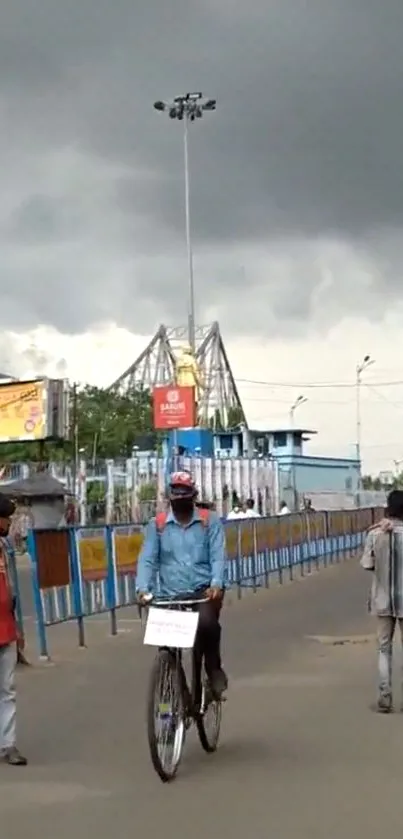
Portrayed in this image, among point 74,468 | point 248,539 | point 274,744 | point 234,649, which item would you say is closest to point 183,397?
point 74,468

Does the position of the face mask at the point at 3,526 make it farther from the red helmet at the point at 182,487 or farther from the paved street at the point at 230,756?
the paved street at the point at 230,756

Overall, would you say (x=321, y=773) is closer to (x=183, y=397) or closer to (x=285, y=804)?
(x=285, y=804)

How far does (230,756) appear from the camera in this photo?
8469 mm

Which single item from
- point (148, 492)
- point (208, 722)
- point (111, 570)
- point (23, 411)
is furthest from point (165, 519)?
point (148, 492)

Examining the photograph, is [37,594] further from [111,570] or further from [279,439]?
[279,439]

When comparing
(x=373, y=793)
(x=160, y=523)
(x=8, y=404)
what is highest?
(x=8, y=404)

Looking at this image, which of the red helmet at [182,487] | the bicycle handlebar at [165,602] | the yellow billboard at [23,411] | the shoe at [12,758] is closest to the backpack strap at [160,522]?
the red helmet at [182,487]

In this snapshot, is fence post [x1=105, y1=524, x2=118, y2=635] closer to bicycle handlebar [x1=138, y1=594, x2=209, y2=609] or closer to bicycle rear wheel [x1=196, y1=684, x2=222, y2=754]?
bicycle rear wheel [x1=196, y1=684, x2=222, y2=754]

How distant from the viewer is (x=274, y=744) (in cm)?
885

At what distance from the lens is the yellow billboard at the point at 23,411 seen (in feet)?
139

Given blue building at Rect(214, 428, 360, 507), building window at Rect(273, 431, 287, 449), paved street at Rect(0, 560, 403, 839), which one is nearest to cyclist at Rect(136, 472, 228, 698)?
paved street at Rect(0, 560, 403, 839)

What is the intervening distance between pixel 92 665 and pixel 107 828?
6.83 m

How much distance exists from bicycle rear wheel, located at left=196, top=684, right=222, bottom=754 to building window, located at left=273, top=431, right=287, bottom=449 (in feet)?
329

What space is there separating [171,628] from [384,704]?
126 inches
